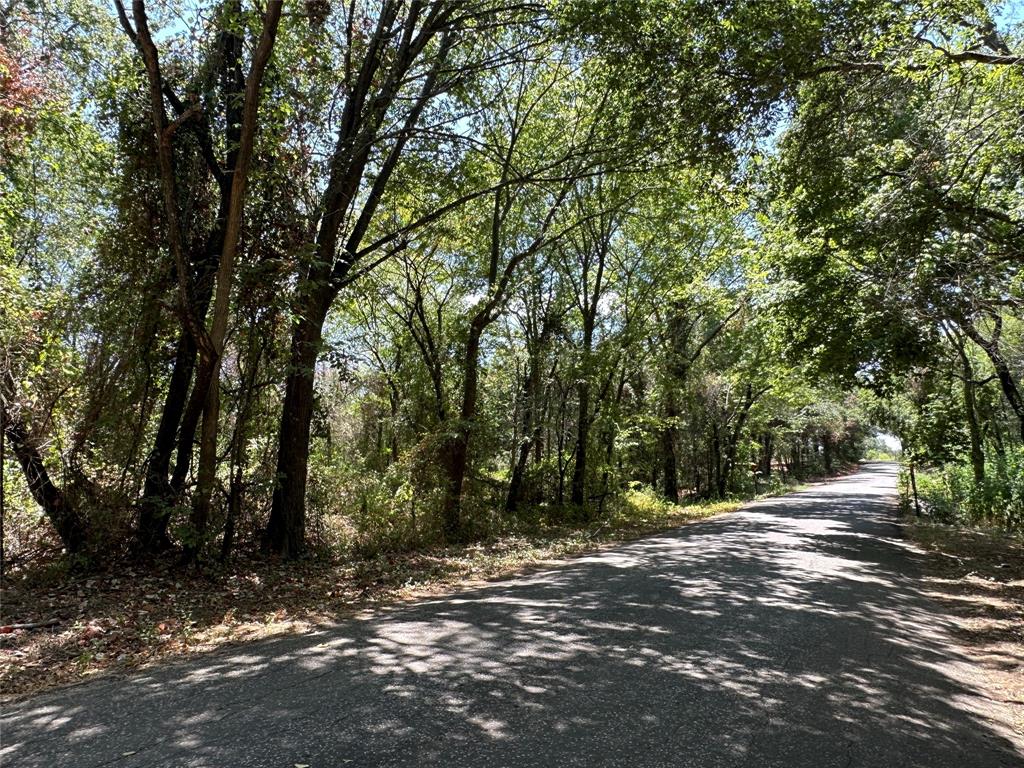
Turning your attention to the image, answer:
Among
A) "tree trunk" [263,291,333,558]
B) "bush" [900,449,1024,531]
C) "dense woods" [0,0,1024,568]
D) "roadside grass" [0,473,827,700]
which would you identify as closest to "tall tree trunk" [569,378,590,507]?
"dense woods" [0,0,1024,568]

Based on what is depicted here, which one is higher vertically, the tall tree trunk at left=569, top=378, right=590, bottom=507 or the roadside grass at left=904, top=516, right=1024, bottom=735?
the tall tree trunk at left=569, top=378, right=590, bottom=507

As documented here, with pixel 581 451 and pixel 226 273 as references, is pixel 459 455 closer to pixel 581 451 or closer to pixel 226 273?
pixel 581 451

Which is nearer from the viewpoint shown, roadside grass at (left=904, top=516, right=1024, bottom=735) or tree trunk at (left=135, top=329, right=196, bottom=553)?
roadside grass at (left=904, top=516, right=1024, bottom=735)

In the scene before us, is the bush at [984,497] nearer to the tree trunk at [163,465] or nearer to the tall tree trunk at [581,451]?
the tall tree trunk at [581,451]

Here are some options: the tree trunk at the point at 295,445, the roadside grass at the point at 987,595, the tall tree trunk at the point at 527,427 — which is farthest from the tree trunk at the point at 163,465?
the roadside grass at the point at 987,595

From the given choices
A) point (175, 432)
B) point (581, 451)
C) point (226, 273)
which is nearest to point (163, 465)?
point (175, 432)

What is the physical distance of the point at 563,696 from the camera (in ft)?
13.1

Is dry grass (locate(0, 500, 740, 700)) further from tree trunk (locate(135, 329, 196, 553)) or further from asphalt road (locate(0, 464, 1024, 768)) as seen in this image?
asphalt road (locate(0, 464, 1024, 768))

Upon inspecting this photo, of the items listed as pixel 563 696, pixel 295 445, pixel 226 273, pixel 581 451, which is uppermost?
pixel 226 273

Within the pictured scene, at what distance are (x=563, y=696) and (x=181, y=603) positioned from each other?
4.93 m

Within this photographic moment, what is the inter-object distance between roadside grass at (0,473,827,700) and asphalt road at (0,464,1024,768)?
24.6 inches

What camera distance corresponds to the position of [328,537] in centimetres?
994

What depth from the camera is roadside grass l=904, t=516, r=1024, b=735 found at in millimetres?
5055

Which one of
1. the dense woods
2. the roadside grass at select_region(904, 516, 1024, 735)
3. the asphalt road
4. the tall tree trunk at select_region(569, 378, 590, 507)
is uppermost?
the dense woods
